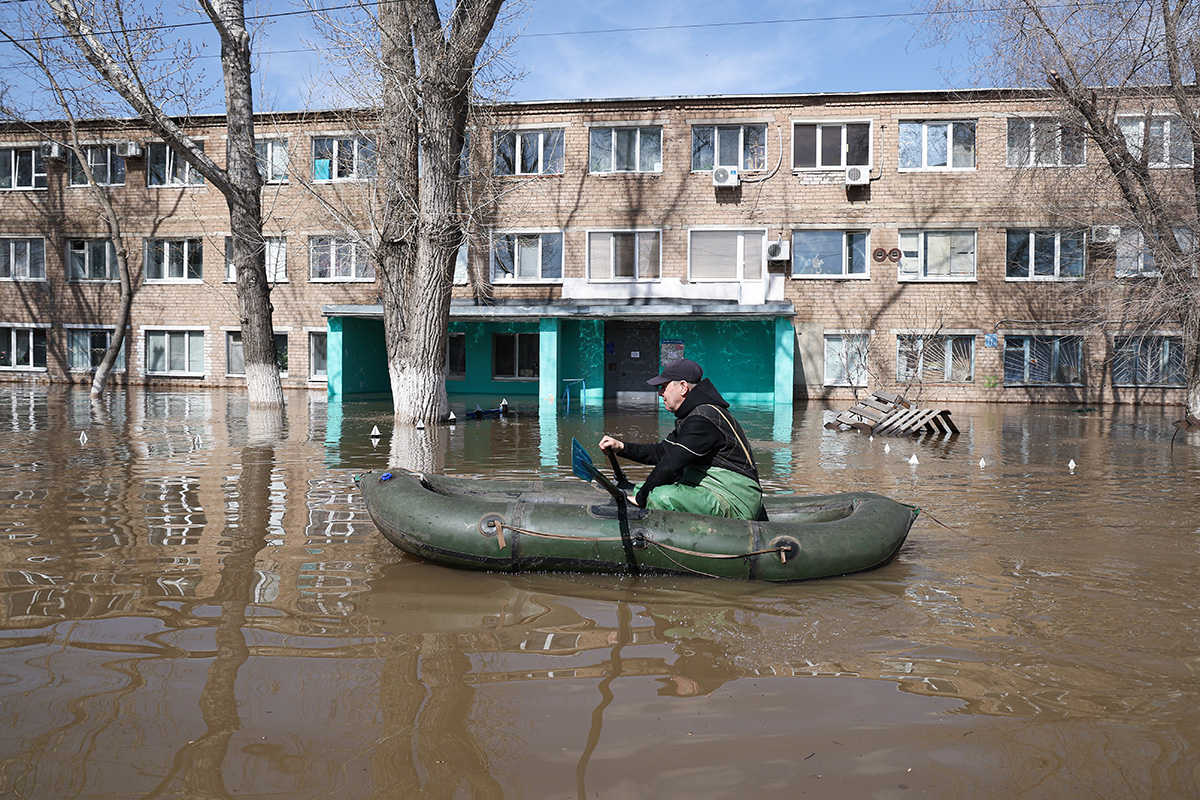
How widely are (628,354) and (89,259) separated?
17219mm

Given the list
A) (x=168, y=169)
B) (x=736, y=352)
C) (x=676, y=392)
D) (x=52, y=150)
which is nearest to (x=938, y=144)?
(x=736, y=352)

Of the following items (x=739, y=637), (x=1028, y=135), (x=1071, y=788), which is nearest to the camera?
(x=1071, y=788)

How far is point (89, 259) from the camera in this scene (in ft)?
88.3

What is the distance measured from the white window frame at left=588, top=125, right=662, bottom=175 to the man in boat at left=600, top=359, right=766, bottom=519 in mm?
19088

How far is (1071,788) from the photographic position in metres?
2.88

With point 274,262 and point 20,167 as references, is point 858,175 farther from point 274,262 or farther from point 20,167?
point 20,167

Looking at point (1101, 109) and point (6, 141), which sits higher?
point (6, 141)

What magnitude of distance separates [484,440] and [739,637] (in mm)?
8921

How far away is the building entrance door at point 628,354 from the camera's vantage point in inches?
950

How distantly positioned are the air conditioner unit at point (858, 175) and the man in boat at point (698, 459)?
18.7 m

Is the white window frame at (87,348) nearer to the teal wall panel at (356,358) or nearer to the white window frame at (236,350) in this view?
the white window frame at (236,350)

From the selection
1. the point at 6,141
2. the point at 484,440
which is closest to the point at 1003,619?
the point at 484,440

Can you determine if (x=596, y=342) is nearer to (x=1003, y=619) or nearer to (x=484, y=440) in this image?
(x=484, y=440)

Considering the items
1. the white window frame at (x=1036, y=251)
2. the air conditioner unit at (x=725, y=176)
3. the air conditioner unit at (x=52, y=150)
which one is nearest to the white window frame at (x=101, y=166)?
the air conditioner unit at (x=52, y=150)
